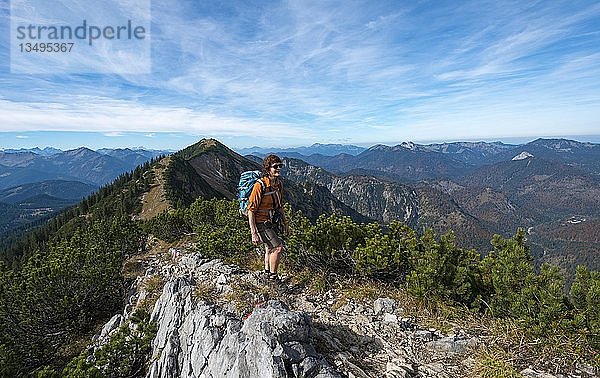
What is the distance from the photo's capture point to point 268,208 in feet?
29.8

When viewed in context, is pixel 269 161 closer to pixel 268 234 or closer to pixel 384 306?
pixel 268 234

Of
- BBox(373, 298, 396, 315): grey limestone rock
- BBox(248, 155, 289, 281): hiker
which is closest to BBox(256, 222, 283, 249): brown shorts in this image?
BBox(248, 155, 289, 281): hiker

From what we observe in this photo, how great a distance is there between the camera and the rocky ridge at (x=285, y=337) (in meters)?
6.29

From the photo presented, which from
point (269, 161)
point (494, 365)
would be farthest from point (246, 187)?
point (494, 365)

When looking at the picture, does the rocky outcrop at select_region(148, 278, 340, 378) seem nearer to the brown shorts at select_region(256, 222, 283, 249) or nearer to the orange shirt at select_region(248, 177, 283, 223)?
the brown shorts at select_region(256, 222, 283, 249)

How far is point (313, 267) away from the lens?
11.6 metres

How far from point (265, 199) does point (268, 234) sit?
1.05 metres

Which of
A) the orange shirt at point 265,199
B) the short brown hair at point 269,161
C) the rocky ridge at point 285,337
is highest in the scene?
the short brown hair at point 269,161

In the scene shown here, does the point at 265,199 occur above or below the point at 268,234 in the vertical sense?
above

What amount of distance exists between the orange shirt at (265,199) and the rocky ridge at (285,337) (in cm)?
216

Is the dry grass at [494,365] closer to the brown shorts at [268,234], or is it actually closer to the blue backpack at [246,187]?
the brown shorts at [268,234]

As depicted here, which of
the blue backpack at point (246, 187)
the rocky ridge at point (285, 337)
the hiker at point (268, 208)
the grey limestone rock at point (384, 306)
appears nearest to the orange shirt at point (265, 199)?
the hiker at point (268, 208)

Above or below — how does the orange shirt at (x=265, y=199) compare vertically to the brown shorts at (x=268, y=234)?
above

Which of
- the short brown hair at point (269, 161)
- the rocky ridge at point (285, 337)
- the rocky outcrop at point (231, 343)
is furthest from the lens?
the short brown hair at point (269, 161)
